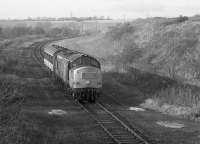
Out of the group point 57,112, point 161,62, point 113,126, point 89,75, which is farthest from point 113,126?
point 161,62

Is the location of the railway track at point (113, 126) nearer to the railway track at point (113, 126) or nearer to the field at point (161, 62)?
the railway track at point (113, 126)

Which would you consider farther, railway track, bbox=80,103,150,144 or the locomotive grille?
the locomotive grille

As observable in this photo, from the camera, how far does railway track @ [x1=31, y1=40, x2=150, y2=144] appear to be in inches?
645

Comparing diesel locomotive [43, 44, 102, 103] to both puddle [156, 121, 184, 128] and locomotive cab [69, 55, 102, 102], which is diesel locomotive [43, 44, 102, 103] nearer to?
locomotive cab [69, 55, 102, 102]

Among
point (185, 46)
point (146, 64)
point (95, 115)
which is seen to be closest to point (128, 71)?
point (146, 64)

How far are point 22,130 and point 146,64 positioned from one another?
91.5 feet

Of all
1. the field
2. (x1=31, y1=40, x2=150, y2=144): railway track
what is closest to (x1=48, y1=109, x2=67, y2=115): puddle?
(x1=31, y1=40, x2=150, y2=144): railway track

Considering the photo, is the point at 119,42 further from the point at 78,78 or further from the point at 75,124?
the point at 75,124

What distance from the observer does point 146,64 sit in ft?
138

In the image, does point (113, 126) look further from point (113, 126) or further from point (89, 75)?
point (89, 75)

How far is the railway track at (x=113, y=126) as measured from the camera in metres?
16.4

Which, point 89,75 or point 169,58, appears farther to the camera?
point 169,58

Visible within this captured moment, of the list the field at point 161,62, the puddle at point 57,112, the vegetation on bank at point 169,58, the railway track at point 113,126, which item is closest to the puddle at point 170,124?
the field at point 161,62

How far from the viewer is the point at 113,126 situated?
18938mm
